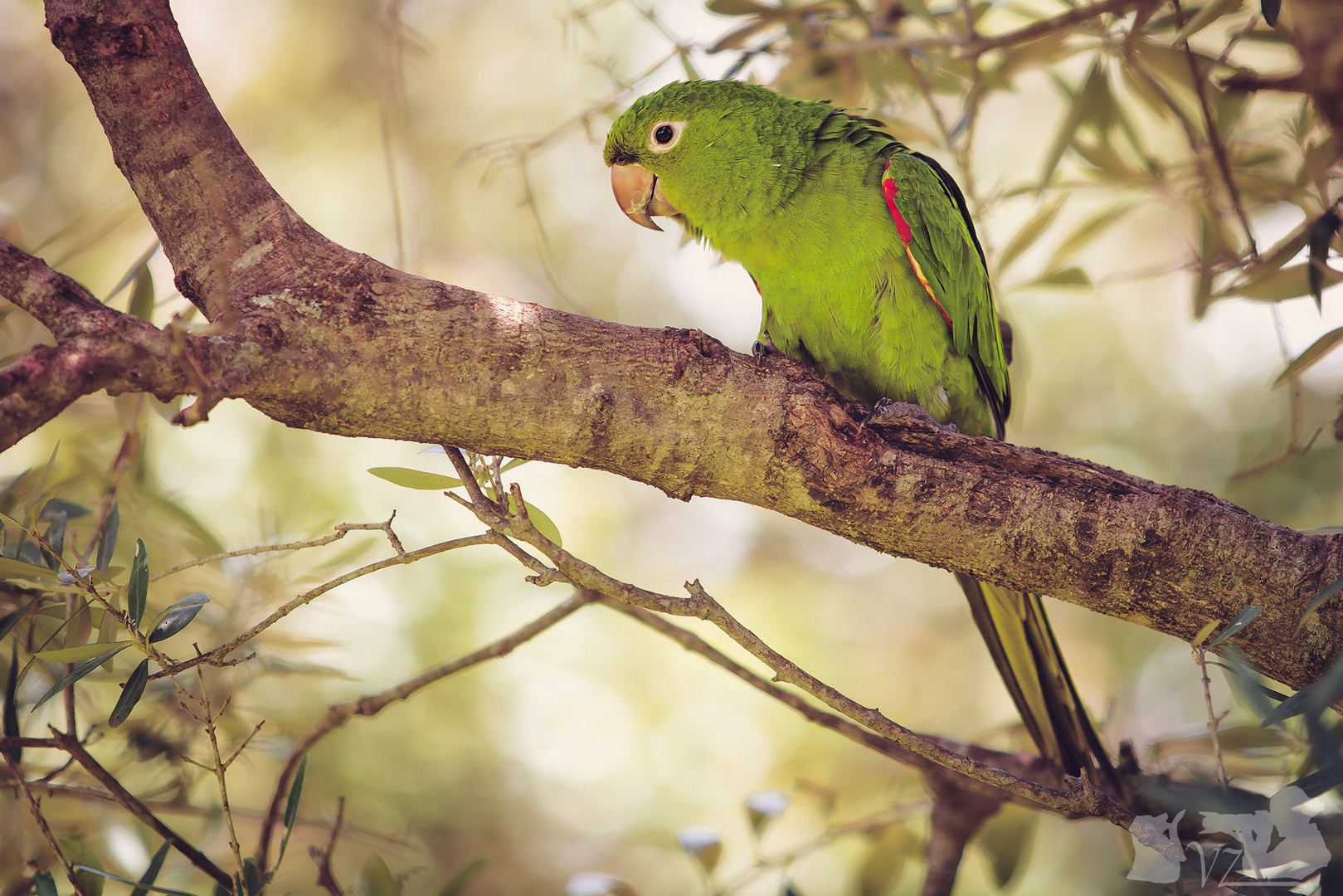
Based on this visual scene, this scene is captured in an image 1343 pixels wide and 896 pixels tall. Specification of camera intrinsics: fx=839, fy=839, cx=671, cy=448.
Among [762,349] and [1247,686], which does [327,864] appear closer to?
[762,349]

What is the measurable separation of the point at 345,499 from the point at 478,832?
1948mm

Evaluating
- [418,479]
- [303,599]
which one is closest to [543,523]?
[418,479]

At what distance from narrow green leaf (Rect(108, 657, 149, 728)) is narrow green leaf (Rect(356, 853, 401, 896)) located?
2.06ft

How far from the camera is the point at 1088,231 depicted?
2701 millimetres

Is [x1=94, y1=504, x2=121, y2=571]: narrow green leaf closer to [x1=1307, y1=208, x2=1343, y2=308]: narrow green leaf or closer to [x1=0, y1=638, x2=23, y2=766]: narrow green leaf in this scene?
[x1=0, y1=638, x2=23, y2=766]: narrow green leaf

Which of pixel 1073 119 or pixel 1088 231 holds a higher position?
pixel 1088 231

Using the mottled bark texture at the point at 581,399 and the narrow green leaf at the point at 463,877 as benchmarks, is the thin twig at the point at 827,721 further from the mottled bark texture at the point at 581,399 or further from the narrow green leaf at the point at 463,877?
the narrow green leaf at the point at 463,877

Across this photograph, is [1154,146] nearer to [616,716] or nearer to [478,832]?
[616,716]

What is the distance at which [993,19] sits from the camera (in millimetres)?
4586

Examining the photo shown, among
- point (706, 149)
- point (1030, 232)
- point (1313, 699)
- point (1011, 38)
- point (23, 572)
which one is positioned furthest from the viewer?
point (1030, 232)

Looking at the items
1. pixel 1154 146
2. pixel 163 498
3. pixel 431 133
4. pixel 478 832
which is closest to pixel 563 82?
pixel 431 133

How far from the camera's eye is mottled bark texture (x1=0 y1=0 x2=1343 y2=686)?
1.30 meters

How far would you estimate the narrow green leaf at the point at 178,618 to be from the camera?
1399mm

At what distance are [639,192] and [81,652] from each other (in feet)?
6.48
